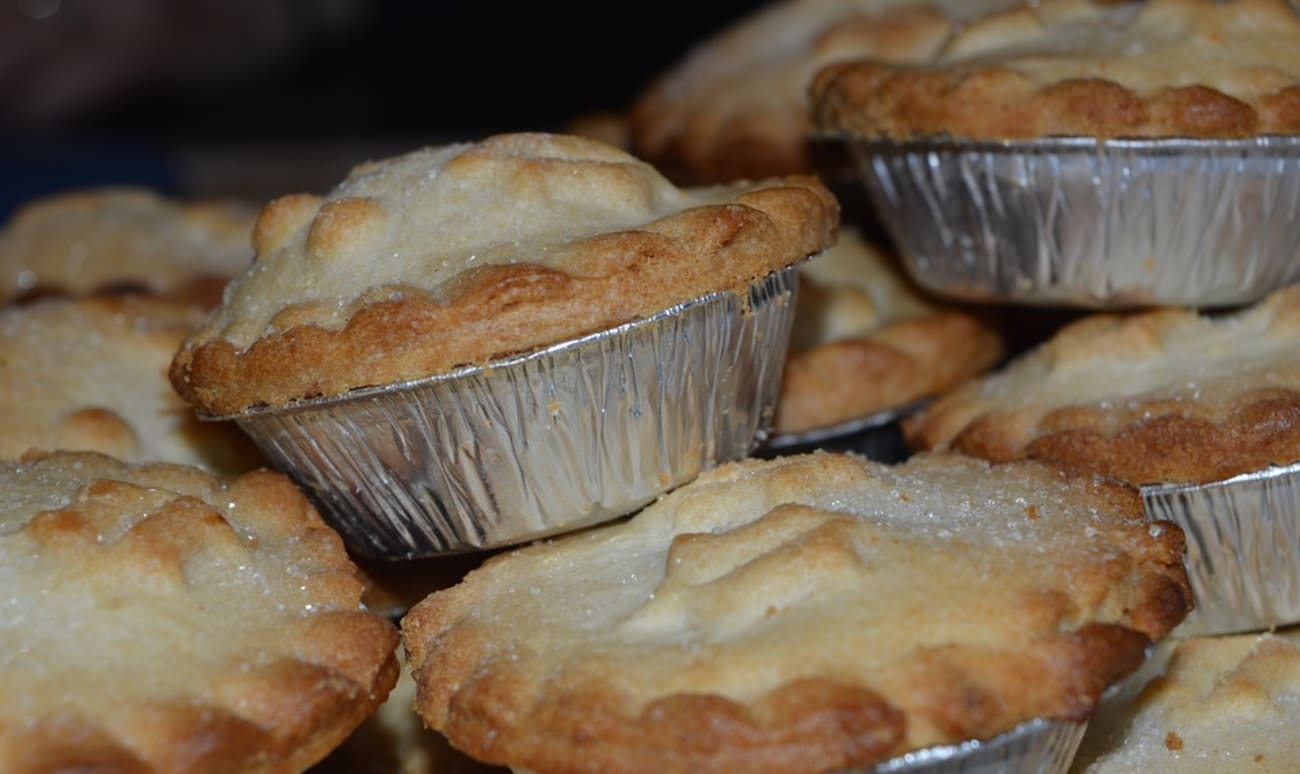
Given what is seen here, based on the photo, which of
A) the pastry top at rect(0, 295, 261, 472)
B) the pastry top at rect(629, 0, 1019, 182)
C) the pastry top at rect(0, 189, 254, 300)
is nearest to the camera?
the pastry top at rect(0, 295, 261, 472)

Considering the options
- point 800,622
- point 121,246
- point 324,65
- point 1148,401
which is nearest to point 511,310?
point 800,622

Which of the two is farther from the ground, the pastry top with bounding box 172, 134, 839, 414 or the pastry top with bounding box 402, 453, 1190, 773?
the pastry top with bounding box 172, 134, 839, 414

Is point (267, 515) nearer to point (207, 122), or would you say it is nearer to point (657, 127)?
point (657, 127)

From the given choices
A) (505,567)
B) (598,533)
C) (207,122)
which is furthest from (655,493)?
(207,122)

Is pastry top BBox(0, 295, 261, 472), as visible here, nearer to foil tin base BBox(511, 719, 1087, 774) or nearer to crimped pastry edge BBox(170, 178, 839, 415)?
crimped pastry edge BBox(170, 178, 839, 415)

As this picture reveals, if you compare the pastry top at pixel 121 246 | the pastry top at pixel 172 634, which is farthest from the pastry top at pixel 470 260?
the pastry top at pixel 121 246

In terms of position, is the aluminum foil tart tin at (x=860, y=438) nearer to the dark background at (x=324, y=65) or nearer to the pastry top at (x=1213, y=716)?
the pastry top at (x=1213, y=716)

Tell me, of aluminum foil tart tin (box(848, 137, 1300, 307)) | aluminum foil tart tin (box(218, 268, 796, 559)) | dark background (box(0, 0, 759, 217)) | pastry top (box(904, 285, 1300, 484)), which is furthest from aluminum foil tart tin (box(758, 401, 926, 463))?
dark background (box(0, 0, 759, 217))

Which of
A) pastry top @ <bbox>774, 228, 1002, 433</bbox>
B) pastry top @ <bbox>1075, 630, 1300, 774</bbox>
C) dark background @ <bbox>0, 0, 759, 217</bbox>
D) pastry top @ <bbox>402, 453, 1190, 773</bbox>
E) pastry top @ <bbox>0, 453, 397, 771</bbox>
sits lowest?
dark background @ <bbox>0, 0, 759, 217</bbox>
